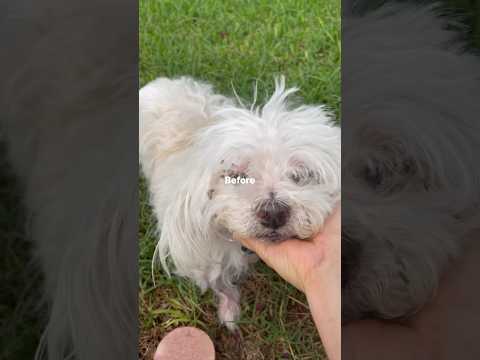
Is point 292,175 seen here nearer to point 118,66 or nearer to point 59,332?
point 118,66

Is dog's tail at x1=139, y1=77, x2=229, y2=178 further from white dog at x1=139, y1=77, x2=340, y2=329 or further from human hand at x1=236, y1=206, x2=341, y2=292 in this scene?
human hand at x1=236, y1=206, x2=341, y2=292

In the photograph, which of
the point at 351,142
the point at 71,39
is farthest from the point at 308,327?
the point at 71,39

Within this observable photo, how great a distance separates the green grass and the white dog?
0.11 feet

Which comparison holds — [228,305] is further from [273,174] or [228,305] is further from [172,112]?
[172,112]

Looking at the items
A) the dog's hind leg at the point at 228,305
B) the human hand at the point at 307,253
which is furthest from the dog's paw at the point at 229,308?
the human hand at the point at 307,253

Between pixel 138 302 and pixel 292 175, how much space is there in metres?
0.40

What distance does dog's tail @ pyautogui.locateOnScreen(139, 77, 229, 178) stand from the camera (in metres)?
0.87

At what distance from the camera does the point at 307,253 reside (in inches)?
32.2

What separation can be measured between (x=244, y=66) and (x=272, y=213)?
322 millimetres

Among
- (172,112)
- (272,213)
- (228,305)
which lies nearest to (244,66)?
(172,112)

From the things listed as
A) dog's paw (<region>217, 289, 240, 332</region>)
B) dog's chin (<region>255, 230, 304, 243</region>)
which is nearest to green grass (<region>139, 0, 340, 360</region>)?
dog's paw (<region>217, 289, 240, 332</region>)

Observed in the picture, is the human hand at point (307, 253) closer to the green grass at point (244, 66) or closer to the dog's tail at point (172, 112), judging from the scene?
the green grass at point (244, 66)

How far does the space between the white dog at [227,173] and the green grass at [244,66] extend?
0.03 meters

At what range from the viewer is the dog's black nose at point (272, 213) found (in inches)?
30.2
